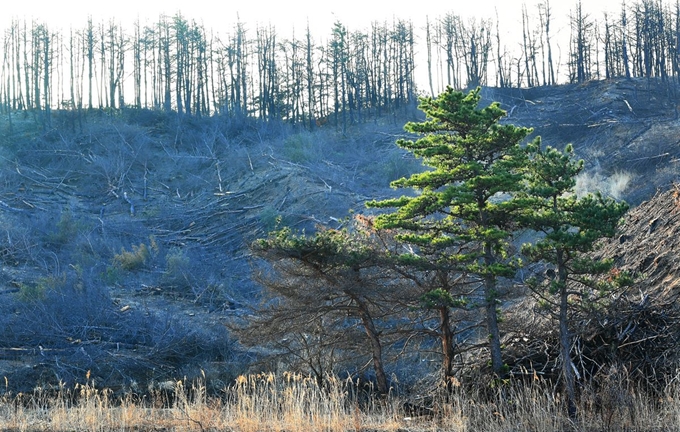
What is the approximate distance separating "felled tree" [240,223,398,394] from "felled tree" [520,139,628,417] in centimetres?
292

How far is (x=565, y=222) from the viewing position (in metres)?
11.8

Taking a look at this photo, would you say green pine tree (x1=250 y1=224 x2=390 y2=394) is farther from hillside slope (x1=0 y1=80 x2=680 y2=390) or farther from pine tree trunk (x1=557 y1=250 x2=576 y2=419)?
hillside slope (x1=0 y1=80 x2=680 y2=390)

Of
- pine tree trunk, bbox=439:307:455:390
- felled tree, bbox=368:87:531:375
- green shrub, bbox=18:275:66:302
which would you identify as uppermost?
felled tree, bbox=368:87:531:375

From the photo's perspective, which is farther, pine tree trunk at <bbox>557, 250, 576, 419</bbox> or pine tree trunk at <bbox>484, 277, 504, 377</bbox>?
pine tree trunk at <bbox>484, 277, 504, 377</bbox>

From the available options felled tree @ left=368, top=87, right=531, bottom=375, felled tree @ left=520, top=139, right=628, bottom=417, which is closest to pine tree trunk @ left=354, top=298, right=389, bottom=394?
felled tree @ left=368, top=87, right=531, bottom=375

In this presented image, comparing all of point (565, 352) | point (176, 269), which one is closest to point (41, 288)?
point (176, 269)

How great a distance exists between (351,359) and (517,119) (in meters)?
29.3

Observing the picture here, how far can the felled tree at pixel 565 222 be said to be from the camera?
37.2 feet

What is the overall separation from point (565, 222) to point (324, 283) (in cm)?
439

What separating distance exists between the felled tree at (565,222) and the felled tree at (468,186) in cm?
48

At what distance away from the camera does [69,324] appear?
21.4 m

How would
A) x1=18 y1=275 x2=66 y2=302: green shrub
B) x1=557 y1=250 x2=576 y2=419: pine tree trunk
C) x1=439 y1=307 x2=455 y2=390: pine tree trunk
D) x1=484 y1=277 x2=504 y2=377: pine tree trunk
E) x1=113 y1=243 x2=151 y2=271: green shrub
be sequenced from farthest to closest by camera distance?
x1=113 y1=243 x2=151 y2=271: green shrub
x1=18 y1=275 x2=66 y2=302: green shrub
x1=439 y1=307 x2=455 y2=390: pine tree trunk
x1=484 y1=277 x2=504 y2=377: pine tree trunk
x1=557 y1=250 x2=576 y2=419: pine tree trunk

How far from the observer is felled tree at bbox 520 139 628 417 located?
1134 centimetres

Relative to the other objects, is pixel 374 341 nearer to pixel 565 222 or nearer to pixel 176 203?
pixel 565 222
